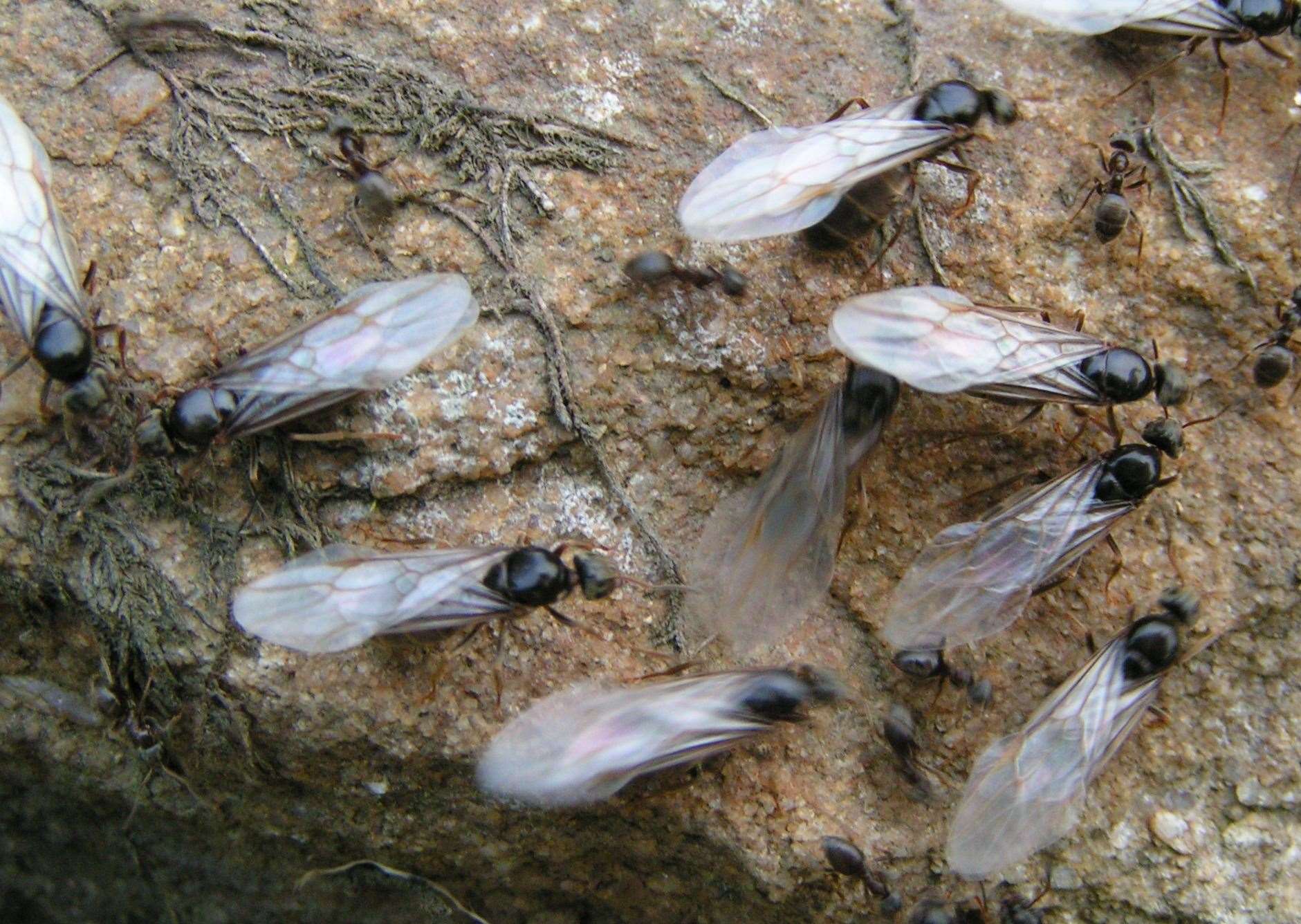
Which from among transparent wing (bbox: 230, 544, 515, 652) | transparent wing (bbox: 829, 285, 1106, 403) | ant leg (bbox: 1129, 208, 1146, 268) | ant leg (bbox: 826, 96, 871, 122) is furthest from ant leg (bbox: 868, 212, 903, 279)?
transparent wing (bbox: 230, 544, 515, 652)

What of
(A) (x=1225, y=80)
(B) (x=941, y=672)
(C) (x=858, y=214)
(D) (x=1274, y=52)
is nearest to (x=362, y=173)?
(C) (x=858, y=214)

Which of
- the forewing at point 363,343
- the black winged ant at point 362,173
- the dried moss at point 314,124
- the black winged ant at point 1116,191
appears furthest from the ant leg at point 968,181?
the black winged ant at point 362,173

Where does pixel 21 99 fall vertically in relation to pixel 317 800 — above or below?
above

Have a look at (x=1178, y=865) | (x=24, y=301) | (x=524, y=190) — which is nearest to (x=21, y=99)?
→ (x=24, y=301)

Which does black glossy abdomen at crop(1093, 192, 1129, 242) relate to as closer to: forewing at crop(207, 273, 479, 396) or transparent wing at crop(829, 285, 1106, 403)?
transparent wing at crop(829, 285, 1106, 403)

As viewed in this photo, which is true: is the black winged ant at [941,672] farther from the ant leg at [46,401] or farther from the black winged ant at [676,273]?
the ant leg at [46,401]

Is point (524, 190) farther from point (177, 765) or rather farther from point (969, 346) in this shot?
point (177, 765)
